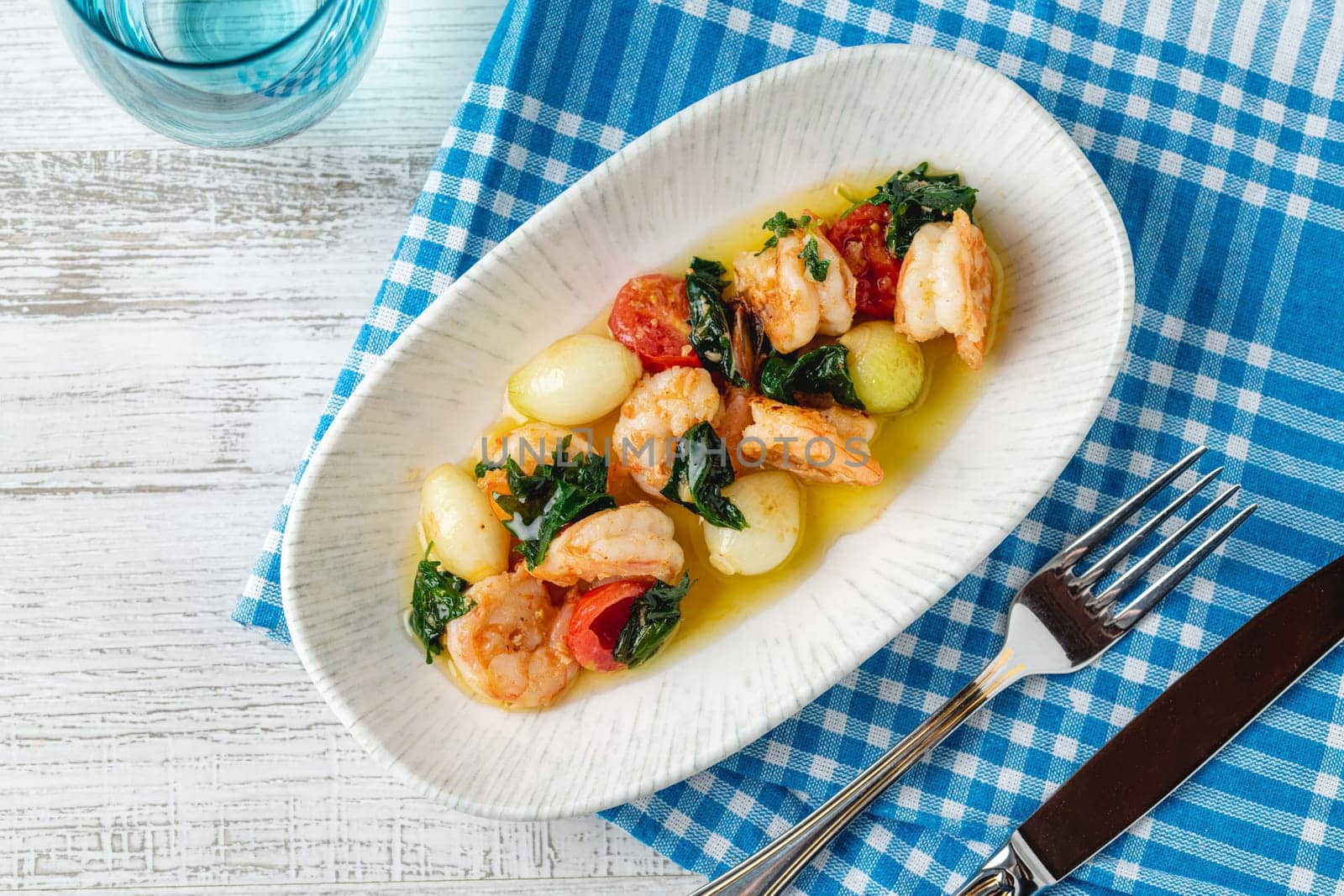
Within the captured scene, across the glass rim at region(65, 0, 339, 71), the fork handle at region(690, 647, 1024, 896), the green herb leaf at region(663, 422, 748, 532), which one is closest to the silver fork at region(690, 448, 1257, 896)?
the fork handle at region(690, 647, 1024, 896)

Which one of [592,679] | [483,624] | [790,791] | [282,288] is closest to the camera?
[483,624]

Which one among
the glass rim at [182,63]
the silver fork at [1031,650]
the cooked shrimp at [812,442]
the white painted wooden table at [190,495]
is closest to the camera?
the glass rim at [182,63]

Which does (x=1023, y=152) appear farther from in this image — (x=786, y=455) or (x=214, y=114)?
(x=214, y=114)

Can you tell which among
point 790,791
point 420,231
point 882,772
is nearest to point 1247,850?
point 882,772

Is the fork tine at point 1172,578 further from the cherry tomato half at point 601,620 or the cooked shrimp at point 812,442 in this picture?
the cherry tomato half at point 601,620

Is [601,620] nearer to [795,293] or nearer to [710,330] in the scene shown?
[710,330]

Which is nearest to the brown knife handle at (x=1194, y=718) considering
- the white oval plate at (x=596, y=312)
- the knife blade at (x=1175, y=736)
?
the knife blade at (x=1175, y=736)

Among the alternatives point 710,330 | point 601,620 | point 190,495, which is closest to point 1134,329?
point 710,330
